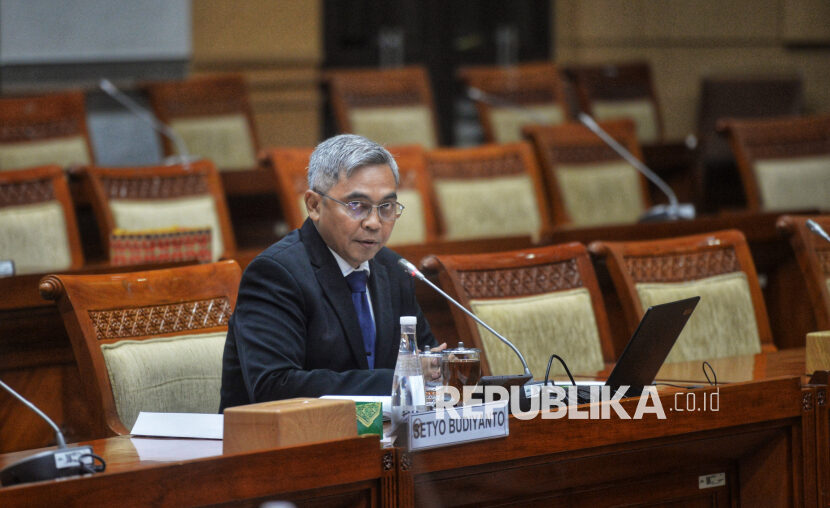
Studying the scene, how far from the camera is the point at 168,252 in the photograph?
3135 mm

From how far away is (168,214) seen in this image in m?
3.84

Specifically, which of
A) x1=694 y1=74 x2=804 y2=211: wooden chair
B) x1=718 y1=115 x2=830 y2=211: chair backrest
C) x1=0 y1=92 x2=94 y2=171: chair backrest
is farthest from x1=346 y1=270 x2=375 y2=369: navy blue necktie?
x1=694 y1=74 x2=804 y2=211: wooden chair

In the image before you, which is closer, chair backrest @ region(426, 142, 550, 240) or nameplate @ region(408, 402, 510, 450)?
nameplate @ region(408, 402, 510, 450)

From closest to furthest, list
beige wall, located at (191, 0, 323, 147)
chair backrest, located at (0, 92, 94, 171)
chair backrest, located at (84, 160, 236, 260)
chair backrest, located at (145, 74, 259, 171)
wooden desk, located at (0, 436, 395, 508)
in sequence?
1. wooden desk, located at (0, 436, 395, 508)
2. chair backrest, located at (84, 160, 236, 260)
3. chair backrest, located at (0, 92, 94, 171)
4. chair backrest, located at (145, 74, 259, 171)
5. beige wall, located at (191, 0, 323, 147)

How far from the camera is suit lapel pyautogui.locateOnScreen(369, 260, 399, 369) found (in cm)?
235

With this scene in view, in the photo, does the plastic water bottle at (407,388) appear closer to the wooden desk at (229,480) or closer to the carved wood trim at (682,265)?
the wooden desk at (229,480)

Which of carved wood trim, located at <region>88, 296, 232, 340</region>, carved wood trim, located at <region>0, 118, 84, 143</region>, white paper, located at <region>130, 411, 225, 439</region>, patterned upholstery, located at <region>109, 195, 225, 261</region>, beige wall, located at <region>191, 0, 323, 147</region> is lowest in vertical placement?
white paper, located at <region>130, 411, 225, 439</region>

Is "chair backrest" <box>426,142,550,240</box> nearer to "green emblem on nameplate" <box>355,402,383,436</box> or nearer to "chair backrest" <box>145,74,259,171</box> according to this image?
"chair backrest" <box>145,74,259,171</box>

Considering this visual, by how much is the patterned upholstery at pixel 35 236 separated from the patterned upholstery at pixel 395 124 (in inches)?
71.7

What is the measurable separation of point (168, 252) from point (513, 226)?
1582mm

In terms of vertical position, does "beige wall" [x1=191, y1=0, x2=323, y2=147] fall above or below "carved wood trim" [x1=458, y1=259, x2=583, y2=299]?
above

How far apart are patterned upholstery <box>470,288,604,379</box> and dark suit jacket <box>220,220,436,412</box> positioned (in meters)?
0.31

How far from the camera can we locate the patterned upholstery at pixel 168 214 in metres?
3.73

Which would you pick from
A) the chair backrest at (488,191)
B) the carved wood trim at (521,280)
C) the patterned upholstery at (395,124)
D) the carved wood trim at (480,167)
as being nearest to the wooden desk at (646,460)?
the carved wood trim at (521,280)
